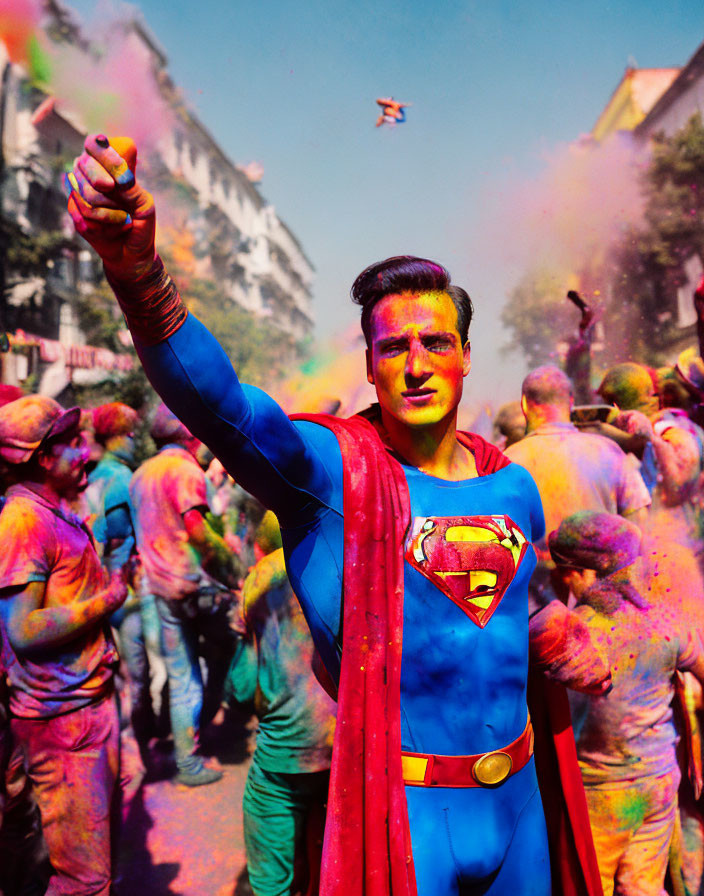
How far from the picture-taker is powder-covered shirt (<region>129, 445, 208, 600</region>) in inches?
167

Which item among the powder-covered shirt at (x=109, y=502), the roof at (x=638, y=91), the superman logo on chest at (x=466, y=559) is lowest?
the superman logo on chest at (x=466, y=559)

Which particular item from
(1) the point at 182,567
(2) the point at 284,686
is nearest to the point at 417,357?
(2) the point at 284,686

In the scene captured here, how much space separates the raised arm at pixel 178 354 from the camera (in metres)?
1.06

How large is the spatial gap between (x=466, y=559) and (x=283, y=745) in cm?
143

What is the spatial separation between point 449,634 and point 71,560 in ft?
5.26

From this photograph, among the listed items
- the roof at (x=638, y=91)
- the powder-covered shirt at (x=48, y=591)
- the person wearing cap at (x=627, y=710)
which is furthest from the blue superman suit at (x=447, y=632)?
the roof at (x=638, y=91)

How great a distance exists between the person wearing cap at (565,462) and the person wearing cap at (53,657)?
6.92 feet

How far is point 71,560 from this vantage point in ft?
8.27

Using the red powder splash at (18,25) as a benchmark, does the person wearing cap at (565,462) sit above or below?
below

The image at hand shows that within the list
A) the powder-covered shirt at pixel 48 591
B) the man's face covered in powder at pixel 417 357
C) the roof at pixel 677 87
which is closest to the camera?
the man's face covered in powder at pixel 417 357

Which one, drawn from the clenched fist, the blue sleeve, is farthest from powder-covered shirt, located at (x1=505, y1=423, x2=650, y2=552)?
the clenched fist

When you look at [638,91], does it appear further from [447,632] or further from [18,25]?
[447,632]

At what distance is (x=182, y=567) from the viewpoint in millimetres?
4328

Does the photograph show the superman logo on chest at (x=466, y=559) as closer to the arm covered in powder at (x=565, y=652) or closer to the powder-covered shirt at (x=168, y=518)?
the arm covered in powder at (x=565, y=652)
